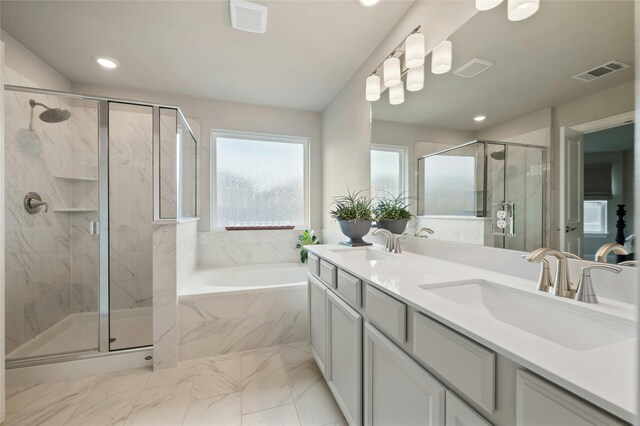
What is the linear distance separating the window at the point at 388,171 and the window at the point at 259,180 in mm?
1394

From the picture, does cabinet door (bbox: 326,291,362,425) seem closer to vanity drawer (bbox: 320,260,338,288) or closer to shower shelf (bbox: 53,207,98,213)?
vanity drawer (bbox: 320,260,338,288)

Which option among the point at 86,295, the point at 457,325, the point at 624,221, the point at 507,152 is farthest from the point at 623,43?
the point at 86,295

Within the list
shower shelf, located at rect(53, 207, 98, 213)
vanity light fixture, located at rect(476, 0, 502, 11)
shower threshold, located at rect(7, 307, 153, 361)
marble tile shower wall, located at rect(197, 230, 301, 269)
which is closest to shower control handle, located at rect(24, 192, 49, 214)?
shower shelf, located at rect(53, 207, 98, 213)

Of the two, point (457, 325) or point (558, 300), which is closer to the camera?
point (457, 325)

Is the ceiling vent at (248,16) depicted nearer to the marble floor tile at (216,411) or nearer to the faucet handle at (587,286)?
the faucet handle at (587,286)

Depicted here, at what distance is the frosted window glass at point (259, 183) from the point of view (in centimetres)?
302

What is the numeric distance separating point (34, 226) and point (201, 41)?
1976mm

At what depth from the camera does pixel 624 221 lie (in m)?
0.78

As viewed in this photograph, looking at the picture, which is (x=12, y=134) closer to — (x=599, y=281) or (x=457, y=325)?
(x=457, y=325)

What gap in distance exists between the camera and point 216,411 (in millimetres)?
1469

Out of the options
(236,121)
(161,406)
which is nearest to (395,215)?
(161,406)

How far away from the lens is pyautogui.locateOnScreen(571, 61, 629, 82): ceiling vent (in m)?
0.80

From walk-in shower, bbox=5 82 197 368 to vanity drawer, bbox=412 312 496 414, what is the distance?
1.94m

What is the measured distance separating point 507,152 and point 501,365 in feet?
3.10
